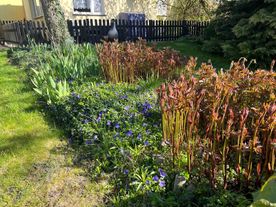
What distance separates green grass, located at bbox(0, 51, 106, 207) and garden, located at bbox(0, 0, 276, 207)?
90 mm

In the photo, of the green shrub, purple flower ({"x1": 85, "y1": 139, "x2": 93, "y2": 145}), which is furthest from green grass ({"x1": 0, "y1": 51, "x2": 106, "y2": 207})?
the green shrub

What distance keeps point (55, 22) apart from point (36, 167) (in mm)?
5856

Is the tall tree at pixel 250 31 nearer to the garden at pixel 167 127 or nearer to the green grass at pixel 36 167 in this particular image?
the garden at pixel 167 127

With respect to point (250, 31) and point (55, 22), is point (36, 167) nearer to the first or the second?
point (55, 22)

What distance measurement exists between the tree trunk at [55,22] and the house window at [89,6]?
22.9 ft

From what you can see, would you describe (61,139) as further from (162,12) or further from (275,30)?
(162,12)

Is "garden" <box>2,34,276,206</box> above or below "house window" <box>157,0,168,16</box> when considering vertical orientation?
below

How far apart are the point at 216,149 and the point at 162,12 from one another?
1811cm

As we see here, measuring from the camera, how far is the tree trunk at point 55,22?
755 centimetres

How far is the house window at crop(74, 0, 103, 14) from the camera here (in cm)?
1430

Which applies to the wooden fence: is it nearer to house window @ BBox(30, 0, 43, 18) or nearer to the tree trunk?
the tree trunk

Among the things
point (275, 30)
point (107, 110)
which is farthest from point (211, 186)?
point (275, 30)

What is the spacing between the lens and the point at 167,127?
8.30ft

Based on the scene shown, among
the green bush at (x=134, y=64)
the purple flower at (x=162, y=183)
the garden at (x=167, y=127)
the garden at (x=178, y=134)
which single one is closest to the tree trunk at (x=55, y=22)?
the garden at (x=167, y=127)
